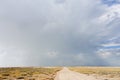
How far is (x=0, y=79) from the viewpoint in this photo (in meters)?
66.1

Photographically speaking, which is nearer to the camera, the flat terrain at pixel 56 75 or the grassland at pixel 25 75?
the flat terrain at pixel 56 75

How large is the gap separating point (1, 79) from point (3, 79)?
479 mm

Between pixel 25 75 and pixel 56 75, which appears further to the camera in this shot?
pixel 25 75

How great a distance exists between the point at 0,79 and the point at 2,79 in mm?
556

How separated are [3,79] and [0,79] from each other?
753mm

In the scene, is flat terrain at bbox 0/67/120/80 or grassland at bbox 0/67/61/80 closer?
flat terrain at bbox 0/67/120/80

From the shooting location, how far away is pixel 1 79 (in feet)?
218

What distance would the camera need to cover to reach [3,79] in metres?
66.4

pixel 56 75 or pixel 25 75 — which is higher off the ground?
pixel 25 75

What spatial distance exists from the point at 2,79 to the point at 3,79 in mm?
244
